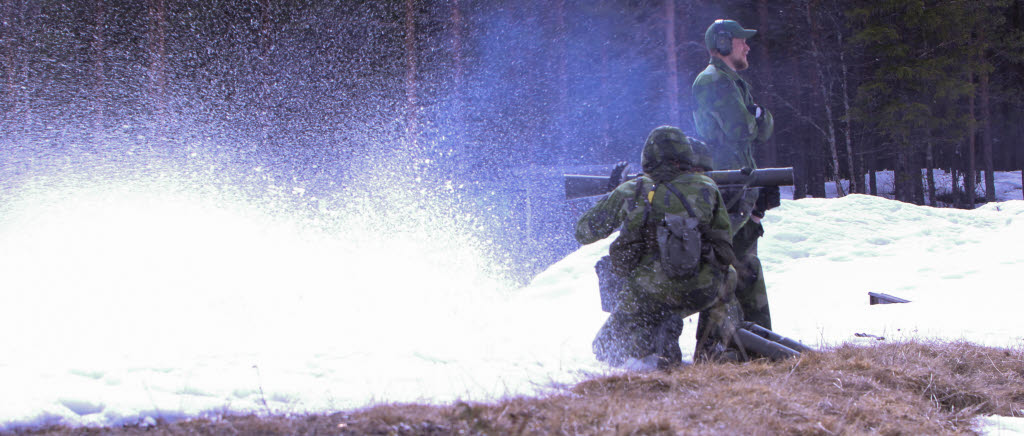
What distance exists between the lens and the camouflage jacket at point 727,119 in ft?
18.8

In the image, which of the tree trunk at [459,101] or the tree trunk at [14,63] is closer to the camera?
the tree trunk at [459,101]

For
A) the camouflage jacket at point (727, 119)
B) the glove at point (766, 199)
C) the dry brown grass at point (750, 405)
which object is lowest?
the dry brown grass at point (750, 405)

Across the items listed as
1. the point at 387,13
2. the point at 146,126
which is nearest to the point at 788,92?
the point at 387,13

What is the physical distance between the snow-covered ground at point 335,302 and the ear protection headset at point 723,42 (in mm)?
2325

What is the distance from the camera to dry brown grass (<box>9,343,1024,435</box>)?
2791 mm

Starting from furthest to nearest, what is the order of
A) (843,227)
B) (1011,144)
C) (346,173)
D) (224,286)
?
(1011,144)
(346,173)
(843,227)
(224,286)

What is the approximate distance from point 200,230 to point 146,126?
12604mm

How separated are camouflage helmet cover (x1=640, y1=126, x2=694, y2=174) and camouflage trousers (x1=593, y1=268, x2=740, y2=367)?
2.65 feet

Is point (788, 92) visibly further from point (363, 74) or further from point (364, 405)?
point (364, 405)

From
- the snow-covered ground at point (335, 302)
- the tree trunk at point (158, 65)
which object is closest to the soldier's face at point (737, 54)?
the snow-covered ground at point (335, 302)

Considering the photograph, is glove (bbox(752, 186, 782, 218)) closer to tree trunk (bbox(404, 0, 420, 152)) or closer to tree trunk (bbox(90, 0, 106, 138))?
tree trunk (bbox(404, 0, 420, 152))

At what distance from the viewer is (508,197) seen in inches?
532

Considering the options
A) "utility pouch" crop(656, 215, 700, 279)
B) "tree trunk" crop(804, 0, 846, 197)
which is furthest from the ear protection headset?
"tree trunk" crop(804, 0, 846, 197)

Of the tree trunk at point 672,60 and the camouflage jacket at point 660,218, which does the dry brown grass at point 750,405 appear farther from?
the tree trunk at point 672,60
